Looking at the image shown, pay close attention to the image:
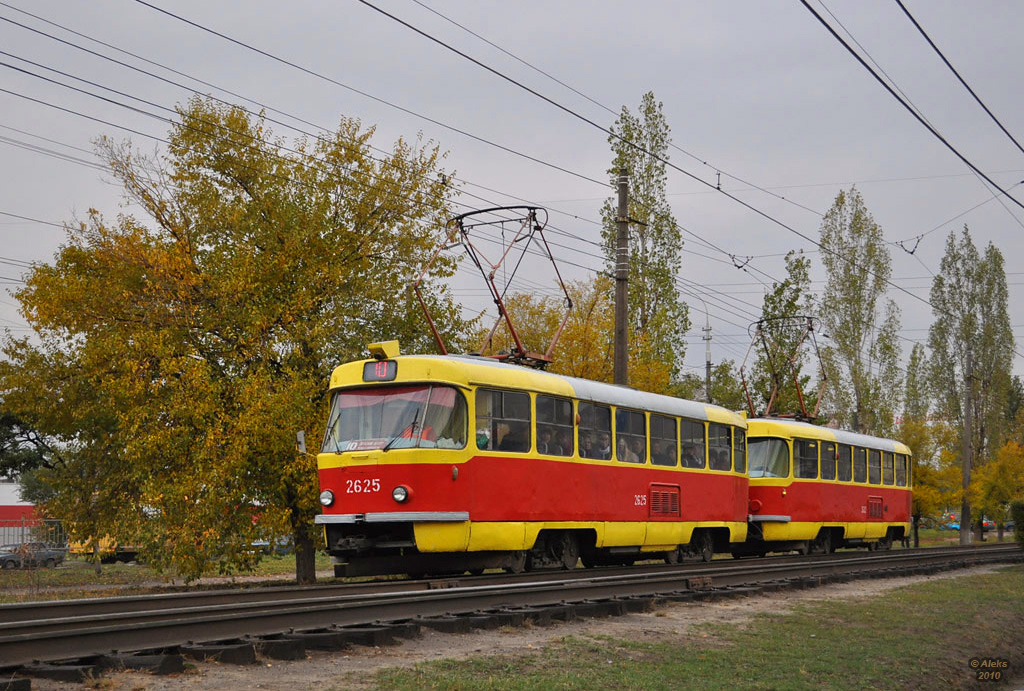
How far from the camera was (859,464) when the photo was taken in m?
30.0

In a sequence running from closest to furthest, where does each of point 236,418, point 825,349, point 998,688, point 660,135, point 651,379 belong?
point 998,688 < point 236,418 < point 651,379 < point 660,135 < point 825,349

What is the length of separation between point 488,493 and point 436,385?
1.66 meters

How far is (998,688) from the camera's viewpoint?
1134 centimetres

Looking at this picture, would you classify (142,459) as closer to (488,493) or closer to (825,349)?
(488,493)

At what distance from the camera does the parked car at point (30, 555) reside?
2359cm

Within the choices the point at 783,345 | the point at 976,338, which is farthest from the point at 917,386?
the point at 783,345

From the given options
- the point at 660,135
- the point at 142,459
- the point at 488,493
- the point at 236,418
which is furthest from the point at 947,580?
the point at 660,135

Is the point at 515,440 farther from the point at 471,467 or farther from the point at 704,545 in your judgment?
the point at 704,545

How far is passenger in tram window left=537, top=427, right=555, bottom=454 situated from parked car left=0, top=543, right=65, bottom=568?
12105mm

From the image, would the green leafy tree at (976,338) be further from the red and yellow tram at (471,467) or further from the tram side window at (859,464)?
the red and yellow tram at (471,467)

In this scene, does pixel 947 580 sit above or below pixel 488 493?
below

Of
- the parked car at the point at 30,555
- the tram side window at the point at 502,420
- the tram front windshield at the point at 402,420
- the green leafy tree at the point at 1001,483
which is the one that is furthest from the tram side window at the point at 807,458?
the green leafy tree at the point at 1001,483

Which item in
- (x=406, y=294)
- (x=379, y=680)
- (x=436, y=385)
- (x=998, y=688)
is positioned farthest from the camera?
(x=406, y=294)

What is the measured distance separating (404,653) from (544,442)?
7.67m
